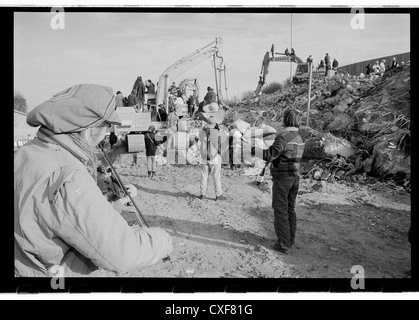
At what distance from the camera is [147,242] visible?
1.02m

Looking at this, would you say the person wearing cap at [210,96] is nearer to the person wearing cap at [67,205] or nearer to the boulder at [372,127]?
the boulder at [372,127]

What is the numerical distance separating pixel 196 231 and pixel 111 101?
2.61m

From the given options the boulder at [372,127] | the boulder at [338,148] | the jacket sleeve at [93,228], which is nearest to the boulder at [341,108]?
the boulder at [372,127]

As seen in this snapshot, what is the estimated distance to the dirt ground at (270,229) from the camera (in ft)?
8.32

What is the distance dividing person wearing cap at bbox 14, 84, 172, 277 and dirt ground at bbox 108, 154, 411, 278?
0.80 metres

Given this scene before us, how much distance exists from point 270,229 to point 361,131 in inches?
144

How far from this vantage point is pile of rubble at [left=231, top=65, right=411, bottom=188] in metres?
5.00

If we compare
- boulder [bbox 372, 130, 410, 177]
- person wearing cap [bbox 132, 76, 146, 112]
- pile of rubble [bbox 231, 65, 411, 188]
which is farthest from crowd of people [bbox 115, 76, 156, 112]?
boulder [bbox 372, 130, 410, 177]

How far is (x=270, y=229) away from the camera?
3.47 m

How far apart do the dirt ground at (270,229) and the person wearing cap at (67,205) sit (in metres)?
0.80

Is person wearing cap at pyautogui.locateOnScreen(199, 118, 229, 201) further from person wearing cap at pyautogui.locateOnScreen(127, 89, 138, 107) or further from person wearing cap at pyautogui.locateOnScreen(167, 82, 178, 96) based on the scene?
person wearing cap at pyautogui.locateOnScreen(167, 82, 178, 96)
